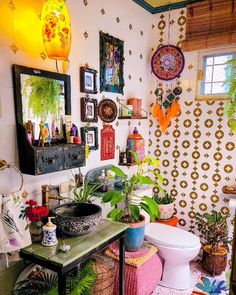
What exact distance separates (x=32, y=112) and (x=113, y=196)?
2.69 ft

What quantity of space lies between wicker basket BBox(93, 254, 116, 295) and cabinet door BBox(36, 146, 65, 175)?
2.38ft

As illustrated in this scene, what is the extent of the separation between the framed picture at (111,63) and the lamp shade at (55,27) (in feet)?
2.47

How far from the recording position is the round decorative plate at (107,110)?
215cm

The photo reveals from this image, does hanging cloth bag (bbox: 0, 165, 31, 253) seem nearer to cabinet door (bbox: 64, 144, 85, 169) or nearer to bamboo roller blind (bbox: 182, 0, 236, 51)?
cabinet door (bbox: 64, 144, 85, 169)

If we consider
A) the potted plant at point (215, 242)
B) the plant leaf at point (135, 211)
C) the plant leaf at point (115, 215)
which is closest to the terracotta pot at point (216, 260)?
the potted plant at point (215, 242)

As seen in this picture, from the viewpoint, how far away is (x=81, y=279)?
5.00 ft

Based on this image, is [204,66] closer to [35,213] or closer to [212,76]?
[212,76]

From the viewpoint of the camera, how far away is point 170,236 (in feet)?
7.22

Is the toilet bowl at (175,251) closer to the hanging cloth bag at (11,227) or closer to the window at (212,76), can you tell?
the hanging cloth bag at (11,227)

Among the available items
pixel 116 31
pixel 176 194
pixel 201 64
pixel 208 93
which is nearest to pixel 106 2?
pixel 116 31

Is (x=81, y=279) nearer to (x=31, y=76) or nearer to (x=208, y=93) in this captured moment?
(x=31, y=76)

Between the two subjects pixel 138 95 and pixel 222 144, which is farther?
pixel 138 95

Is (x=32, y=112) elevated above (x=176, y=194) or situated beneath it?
elevated above

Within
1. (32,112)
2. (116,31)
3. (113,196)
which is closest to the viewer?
(32,112)
